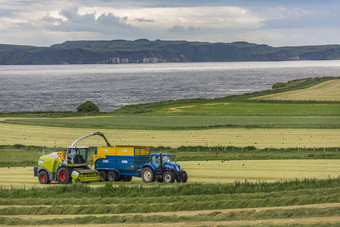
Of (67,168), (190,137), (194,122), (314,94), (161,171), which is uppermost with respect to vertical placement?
(314,94)

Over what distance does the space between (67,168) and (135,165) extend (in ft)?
15.1

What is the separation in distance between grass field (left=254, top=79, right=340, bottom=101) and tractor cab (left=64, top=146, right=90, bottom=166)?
280 ft

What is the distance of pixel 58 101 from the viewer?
513 feet

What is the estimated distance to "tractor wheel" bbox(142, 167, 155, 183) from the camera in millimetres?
34594

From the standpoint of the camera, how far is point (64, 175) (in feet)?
118

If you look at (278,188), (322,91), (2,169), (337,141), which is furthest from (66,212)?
(322,91)

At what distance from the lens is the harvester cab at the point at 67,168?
35594 mm

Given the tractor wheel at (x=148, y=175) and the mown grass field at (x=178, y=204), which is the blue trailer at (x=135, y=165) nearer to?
the tractor wheel at (x=148, y=175)

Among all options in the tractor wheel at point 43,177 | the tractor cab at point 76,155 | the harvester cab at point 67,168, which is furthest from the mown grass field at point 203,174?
the tractor cab at point 76,155

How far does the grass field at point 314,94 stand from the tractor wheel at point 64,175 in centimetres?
8645

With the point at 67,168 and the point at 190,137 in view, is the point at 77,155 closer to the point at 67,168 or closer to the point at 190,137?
the point at 67,168

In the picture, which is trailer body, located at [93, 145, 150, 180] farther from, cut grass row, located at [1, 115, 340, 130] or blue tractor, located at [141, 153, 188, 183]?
cut grass row, located at [1, 115, 340, 130]

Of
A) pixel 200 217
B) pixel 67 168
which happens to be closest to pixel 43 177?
pixel 67 168

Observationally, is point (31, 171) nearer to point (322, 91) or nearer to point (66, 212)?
point (66, 212)
